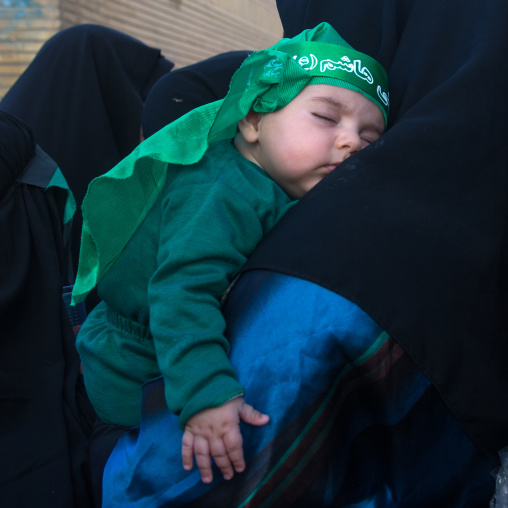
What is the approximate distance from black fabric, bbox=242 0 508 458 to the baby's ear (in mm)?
415

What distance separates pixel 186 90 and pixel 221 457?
243 cm

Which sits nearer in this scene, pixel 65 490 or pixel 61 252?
pixel 65 490

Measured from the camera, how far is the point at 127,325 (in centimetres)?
143

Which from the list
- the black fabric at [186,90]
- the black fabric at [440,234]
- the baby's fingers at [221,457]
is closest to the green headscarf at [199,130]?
the black fabric at [440,234]

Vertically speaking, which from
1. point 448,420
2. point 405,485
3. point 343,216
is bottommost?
point 405,485

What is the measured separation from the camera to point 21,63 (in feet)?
24.6

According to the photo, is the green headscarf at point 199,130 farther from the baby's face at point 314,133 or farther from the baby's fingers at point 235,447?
the baby's fingers at point 235,447

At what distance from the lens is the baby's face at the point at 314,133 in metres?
1.35

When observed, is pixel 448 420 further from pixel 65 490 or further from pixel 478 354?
pixel 65 490

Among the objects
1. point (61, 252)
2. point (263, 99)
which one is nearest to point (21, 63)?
point (61, 252)

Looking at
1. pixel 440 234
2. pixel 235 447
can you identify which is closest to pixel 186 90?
pixel 440 234

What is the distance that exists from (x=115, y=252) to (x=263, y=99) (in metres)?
0.58

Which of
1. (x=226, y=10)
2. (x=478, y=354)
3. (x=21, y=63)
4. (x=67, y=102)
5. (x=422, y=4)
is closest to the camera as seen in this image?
(x=478, y=354)

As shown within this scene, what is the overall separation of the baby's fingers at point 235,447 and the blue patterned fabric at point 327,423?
23 mm
